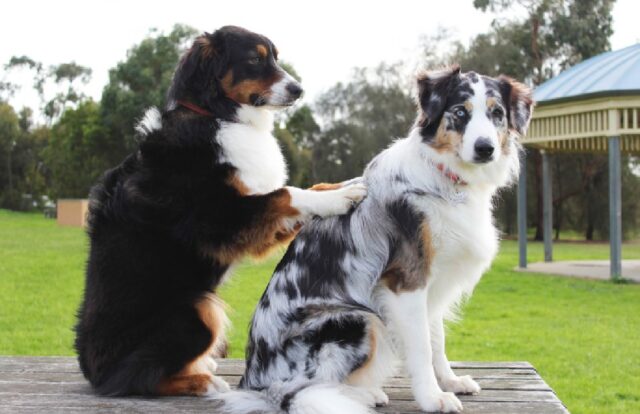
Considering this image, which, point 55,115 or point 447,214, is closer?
point 447,214

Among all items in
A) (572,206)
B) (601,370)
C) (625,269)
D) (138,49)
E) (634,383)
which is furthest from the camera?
(138,49)

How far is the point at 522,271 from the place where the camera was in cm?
1598

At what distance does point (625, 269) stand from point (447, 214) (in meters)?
14.1

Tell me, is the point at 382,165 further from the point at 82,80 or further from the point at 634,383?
the point at 82,80

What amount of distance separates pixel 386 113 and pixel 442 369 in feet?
104

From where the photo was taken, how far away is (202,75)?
149 inches

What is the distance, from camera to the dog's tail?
9.80 feet

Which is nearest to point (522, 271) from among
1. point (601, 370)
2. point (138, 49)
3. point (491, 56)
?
point (601, 370)

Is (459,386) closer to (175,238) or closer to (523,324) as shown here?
(175,238)

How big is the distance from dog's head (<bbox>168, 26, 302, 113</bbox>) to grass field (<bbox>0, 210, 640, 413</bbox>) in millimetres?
994

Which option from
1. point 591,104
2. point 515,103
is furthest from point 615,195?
point 515,103

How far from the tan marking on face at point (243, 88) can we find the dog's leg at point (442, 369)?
4.89 ft

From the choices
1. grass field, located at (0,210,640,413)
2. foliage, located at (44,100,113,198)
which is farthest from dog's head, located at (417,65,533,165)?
foliage, located at (44,100,113,198)

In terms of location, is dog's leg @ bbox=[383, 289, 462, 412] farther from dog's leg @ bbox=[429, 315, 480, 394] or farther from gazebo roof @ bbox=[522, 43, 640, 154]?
gazebo roof @ bbox=[522, 43, 640, 154]
